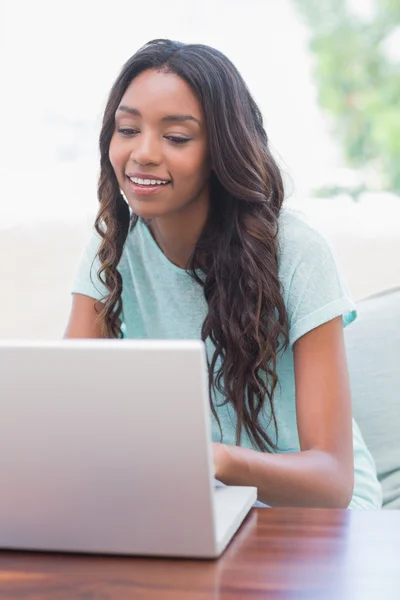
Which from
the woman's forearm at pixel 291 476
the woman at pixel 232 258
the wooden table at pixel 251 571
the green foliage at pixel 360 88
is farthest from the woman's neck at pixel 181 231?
the green foliage at pixel 360 88

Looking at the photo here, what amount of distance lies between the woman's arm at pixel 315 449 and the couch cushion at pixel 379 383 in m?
0.42

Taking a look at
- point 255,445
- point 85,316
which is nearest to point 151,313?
point 85,316

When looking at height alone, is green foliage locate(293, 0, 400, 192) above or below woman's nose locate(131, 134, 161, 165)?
above

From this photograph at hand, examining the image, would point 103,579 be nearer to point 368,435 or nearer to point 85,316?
point 85,316

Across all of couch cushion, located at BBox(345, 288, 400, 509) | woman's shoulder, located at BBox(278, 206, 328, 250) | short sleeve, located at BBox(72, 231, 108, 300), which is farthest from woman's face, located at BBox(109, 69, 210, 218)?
couch cushion, located at BBox(345, 288, 400, 509)

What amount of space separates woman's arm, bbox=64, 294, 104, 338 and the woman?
0.06 m

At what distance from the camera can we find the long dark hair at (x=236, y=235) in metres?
1.37

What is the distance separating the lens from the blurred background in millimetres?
2010

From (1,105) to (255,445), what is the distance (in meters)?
3.44

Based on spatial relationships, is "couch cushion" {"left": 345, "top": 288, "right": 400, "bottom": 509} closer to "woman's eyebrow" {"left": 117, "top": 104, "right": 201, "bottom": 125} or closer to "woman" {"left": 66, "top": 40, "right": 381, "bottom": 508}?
"woman" {"left": 66, "top": 40, "right": 381, "bottom": 508}

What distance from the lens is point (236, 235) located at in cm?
143

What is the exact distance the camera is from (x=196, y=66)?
4.51 ft

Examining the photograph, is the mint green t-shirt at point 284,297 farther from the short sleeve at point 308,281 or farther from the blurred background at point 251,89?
the blurred background at point 251,89

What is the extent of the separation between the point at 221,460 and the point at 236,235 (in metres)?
0.50
